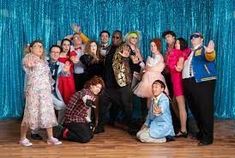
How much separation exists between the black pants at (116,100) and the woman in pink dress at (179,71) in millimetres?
596

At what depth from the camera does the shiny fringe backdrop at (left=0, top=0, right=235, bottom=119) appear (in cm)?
668

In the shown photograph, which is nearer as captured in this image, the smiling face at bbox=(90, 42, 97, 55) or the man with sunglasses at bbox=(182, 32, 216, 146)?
the man with sunglasses at bbox=(182, 32, 216, 146)

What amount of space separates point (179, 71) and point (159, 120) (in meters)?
0.61

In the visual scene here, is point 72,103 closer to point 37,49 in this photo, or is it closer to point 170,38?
point 37,49

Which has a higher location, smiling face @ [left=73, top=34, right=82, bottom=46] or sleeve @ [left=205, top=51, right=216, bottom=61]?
smiling face @ [left=73, top=34, right=82, bottom=46]

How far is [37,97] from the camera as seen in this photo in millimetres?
5152

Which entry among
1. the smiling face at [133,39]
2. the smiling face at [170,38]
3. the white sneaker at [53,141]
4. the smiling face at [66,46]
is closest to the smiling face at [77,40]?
the smiling face at [66,46]

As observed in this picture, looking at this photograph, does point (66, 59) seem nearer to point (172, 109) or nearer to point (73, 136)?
point (73, 136)

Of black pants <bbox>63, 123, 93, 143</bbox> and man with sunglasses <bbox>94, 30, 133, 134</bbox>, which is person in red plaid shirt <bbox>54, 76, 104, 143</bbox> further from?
man with sunglasses <bbox>94, 30, 133, 134</bbox>

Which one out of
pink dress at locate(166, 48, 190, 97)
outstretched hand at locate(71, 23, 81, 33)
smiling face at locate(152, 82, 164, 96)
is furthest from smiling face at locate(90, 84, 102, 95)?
outstretched hand at locate(71, 23, 81, 33)

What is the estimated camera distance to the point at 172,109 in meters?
5.82

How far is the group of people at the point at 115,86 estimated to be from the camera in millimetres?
5180

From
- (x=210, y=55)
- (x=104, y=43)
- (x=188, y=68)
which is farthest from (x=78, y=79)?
(x=210, y=55)

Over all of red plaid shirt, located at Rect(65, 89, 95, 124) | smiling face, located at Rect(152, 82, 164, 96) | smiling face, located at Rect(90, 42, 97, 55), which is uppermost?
smiling face, located at Rect(90, 42, 97, 55)
